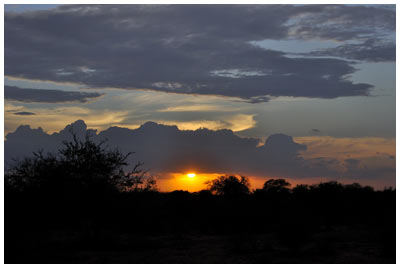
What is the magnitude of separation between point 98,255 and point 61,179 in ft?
18.3

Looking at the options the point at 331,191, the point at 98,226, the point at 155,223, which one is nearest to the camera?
the point at 98,226

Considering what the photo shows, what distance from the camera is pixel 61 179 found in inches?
1217

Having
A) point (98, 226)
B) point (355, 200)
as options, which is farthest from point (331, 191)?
point (98, 226)

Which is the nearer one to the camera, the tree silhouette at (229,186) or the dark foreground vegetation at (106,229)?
the dark foreground vegetation at (106,229)

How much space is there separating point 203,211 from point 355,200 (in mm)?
16040

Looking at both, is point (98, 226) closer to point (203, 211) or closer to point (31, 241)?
point (31, 241)

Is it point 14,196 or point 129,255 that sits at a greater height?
point 14,196

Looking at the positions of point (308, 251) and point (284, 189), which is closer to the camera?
point (308, 251)

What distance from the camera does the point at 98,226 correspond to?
107ft

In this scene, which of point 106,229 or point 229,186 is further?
point 229,186

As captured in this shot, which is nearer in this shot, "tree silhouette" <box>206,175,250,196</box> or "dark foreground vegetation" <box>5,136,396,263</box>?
"dark foreground vegetation" <box>5,136,396,263</box>

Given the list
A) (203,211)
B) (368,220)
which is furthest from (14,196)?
(368,220)

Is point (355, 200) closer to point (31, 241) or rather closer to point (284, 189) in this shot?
point (284, 189)

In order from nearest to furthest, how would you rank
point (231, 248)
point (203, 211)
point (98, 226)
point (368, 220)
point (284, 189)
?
point (231, 248), point (98, 226), point (368, 220), point (203, 211), point (284, 189)
